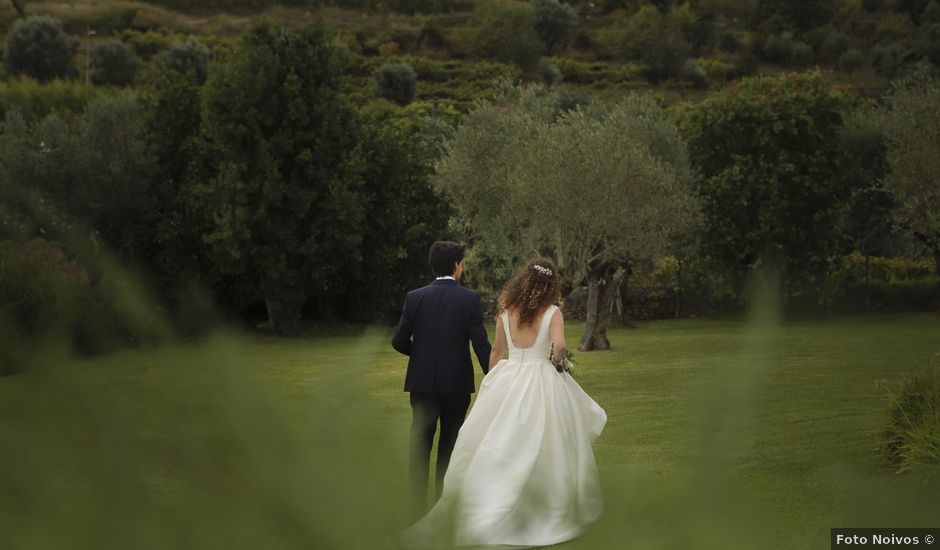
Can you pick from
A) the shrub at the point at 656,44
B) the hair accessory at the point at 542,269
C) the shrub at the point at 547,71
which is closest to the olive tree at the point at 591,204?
the hair accessory at the point at 542,269

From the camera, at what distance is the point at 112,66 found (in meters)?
78.8

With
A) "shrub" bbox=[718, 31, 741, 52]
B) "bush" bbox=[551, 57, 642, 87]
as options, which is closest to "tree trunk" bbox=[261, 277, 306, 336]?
"bush" bbox=[551, 57, 642, 87]

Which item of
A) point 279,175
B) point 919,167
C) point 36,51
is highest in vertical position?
point 36,51

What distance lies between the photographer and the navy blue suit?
815cm

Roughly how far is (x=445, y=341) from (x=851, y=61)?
331 feet

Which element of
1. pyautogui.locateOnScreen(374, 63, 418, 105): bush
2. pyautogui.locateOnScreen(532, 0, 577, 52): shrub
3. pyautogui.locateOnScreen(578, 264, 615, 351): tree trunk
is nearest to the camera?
pyautogui.locateOnScreen(578, 264, 615, 351): tree trunk

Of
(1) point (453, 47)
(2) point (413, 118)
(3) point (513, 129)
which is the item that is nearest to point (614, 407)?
(3) point (513, 129)

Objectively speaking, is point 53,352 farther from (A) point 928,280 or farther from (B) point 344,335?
(A) point 928,280

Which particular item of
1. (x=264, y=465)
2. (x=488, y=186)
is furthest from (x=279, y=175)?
(x=264, y=465)

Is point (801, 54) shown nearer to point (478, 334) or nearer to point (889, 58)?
point (889, 58)

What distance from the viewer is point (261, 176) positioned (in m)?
34.8

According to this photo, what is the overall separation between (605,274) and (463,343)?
24.2 metres

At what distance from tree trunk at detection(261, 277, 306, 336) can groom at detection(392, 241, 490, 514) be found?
90.4ft

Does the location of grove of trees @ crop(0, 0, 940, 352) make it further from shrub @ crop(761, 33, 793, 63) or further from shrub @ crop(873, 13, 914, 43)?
shrub @ crop(873, 13, 914, 43)
